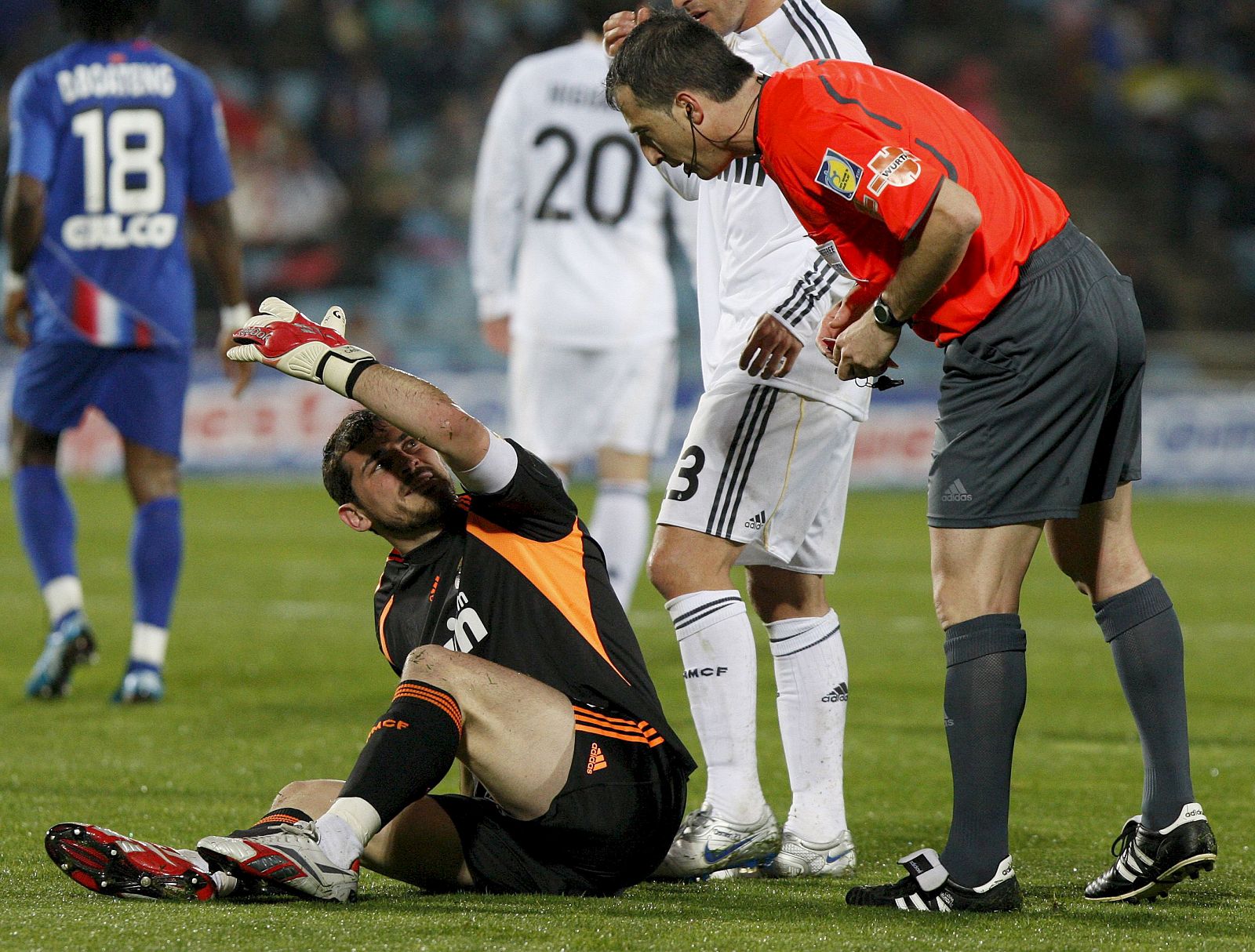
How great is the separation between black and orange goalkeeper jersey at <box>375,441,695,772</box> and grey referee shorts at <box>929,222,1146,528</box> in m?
0.67

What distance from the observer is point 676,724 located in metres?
5.75

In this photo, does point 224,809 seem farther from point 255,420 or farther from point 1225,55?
point 1225,55

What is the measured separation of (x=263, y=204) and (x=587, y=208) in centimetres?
1250

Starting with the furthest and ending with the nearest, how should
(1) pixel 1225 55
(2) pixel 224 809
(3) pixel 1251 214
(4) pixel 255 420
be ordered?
(1) pixel 1225 55 → (3) pixel 1251 214 → (4) pixel 255 420 → (2) pixel 224 809

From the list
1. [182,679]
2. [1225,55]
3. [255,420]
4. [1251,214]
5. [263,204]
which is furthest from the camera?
[1225,55]

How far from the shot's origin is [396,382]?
3189 mm

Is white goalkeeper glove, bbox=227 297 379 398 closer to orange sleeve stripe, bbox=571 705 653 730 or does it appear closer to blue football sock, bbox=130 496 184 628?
orange sleeve stripe, bbox=571 705 653 730

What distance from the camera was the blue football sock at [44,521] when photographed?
635 centimetres

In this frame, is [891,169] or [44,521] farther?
[44,521]

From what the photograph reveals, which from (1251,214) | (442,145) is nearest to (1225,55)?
(1251,214)

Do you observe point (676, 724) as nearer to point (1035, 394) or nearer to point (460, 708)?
point (460, 708)

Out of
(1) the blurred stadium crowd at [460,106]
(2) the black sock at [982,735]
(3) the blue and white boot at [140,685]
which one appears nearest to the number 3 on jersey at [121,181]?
(3) the blue and white boot at [140,685]

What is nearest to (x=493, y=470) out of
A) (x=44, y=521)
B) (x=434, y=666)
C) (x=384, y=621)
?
(x=434, y=666)

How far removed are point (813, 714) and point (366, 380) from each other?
1.39 metres
